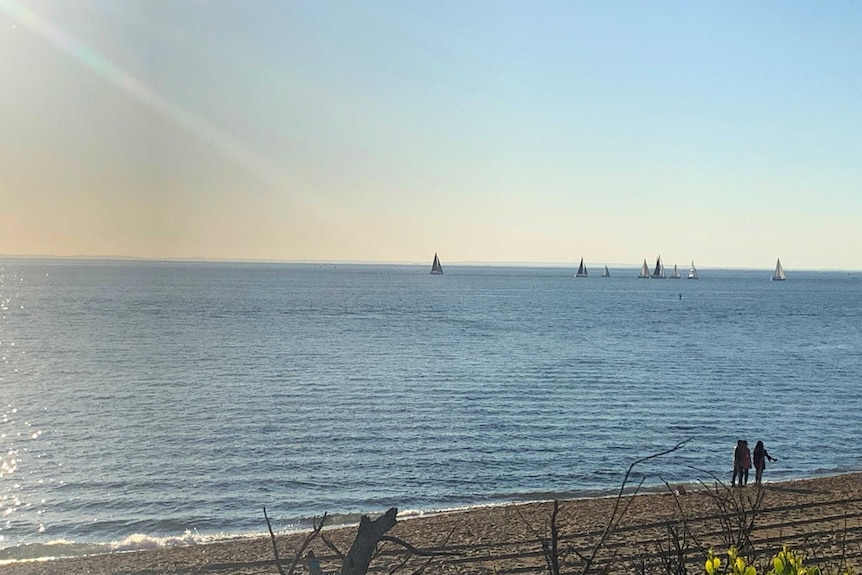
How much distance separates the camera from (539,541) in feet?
48.0

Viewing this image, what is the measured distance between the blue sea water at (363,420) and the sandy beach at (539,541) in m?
2.00

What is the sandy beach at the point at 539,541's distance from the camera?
1564 cm

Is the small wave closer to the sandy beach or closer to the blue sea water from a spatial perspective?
the blue sea water

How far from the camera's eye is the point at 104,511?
955 inches

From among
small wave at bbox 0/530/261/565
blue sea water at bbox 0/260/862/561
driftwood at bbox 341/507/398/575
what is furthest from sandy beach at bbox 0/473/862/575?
driftwood at bbox 341/507/398/575

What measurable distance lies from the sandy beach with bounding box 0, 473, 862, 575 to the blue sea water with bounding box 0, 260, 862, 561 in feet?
6.56

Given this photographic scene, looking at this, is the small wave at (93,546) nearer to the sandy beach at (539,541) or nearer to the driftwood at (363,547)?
the sandy beach at (539,541)

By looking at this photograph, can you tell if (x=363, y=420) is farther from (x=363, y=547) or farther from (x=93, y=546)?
(x=363, y=547)

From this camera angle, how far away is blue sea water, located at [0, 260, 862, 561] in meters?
25.4

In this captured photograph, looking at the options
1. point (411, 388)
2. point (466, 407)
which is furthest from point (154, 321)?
point (466, 407)

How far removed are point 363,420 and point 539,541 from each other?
23.4 meters

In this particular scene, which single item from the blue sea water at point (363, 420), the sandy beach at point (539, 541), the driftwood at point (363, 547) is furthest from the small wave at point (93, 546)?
the driftwood at point (363, 547)

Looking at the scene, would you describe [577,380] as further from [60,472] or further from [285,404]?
[60,472]

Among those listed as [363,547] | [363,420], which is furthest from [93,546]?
[363,547]
